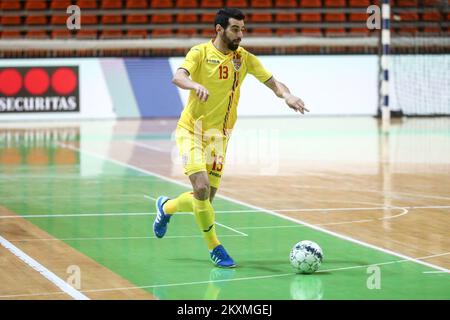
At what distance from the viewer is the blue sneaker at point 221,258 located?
28.5 feet

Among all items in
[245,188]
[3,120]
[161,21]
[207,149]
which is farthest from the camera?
[161,21]

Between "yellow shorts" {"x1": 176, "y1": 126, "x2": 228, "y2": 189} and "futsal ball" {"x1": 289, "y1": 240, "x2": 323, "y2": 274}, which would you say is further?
"yellow shorts" {"x1": 176, "y1": 126, "x2": 228, "y2": 189}

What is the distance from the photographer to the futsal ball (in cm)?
837

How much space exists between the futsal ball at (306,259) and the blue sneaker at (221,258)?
0.60 m

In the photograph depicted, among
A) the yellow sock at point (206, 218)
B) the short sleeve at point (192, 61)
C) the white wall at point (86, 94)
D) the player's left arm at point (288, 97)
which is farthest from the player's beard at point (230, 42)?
the white wall at point (86, 94)

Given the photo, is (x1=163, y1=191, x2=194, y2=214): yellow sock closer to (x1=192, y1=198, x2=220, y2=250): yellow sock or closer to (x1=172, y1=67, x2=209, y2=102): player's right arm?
(x1=192, y1=198, x2=220, y2=250): yellow sock

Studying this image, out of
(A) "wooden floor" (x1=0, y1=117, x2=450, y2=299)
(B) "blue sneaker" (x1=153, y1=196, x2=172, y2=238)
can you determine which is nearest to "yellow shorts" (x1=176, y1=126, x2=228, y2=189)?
(B) "blue sneaker" (x1=153, y1=196, x2=172, y2=238)

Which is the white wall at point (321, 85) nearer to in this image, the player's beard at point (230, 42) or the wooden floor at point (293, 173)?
the wooden floor at point (293, 173)

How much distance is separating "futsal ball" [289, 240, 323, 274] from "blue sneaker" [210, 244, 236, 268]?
60 centimetres

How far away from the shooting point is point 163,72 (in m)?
29.0

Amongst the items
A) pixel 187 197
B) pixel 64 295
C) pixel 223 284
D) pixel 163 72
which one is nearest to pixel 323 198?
pixel 187 197

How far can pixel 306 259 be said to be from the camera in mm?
8359

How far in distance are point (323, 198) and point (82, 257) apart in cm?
509
